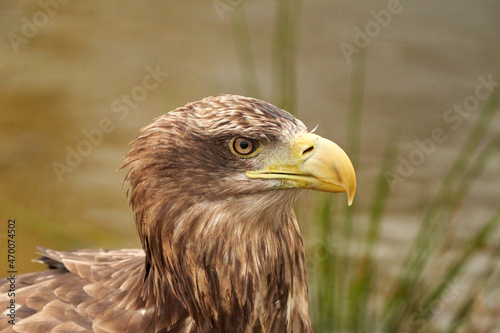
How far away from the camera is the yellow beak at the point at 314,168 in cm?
224

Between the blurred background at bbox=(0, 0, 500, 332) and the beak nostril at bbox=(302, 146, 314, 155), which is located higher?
the blurred background at bbox=(0, 0, 500, 332)

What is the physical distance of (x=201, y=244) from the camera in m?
2.31

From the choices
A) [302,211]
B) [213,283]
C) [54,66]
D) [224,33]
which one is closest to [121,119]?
[54,66]

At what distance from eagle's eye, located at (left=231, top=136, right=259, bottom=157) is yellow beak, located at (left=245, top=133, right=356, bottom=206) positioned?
2.7 inches

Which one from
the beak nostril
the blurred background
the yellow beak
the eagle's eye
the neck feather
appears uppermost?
the blurred background

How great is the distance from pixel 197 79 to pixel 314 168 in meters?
A: 5.48

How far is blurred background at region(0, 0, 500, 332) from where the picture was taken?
20.0 ft

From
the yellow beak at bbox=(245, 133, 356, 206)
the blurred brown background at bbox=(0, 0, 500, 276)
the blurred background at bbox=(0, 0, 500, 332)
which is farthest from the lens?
the blurred brown background at bbox=(0, 0, 500, 276)

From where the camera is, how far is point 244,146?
2.29 m

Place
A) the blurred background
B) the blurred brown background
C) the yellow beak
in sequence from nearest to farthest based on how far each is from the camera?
1. the yellow beak
2. the blurred background
3. the blurred brown background

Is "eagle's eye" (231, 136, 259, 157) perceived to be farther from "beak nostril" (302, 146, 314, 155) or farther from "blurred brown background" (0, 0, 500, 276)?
"blurred brown background" (0, 0, 500, 276)

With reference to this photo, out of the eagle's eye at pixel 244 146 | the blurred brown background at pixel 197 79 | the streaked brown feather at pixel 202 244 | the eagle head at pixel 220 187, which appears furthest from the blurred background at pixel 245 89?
the eagle's eye at pixel 244 146

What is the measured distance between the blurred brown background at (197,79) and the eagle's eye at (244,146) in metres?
3.62

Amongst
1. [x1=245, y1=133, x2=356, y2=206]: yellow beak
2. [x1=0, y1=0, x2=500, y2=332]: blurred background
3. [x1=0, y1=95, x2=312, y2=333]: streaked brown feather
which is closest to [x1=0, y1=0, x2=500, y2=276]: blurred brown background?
[x1=0, y1=0, x2=500, y2=332]: blurred background
